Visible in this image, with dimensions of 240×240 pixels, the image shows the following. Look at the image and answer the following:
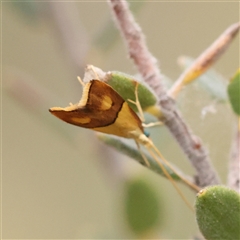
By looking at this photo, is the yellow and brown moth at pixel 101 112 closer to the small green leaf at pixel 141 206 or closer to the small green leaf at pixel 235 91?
the small green leaf at pixel 235 91

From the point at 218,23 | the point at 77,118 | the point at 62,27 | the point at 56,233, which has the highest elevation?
the point at 218,23

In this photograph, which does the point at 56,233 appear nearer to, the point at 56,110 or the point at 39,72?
the point at 39,72

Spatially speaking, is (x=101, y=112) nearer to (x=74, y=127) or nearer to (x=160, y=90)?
(x=160, y=90)

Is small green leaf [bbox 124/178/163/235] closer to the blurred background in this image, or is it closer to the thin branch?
the blurred background

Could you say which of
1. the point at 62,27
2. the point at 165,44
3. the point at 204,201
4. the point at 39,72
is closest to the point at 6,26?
the point at 39,72

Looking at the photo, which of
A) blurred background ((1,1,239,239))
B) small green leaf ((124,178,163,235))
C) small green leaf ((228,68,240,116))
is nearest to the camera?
small green leaf ((228,68,240,116))

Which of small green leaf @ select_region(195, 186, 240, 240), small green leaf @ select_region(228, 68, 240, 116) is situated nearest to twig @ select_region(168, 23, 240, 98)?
small green leaf @ select_region(228, 68, 240, 116)

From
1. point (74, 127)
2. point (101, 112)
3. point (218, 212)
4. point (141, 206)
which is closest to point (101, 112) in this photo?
point (101, 112)
